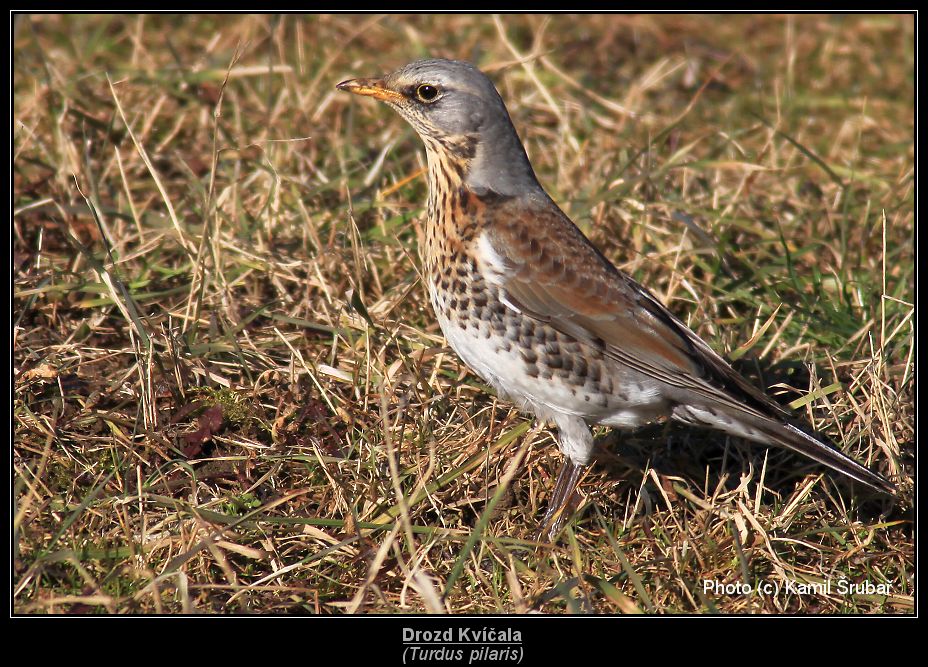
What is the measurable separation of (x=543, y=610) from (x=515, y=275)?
1260mm

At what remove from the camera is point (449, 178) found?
4316mm

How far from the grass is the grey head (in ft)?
1.82

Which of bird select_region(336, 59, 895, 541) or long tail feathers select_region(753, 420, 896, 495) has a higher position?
bird select_region(336, 59, 895, 541)

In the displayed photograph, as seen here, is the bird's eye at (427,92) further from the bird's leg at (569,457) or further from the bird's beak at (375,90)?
the bird's leg at (569,457)

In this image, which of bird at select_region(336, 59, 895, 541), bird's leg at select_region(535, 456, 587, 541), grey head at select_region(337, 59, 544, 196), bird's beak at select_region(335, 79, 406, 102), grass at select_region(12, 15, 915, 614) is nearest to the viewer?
grass at select_region(12, 15, 915, 614)

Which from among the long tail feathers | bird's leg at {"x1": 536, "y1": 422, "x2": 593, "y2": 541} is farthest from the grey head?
the long tail feathers

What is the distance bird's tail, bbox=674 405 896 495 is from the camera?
4.07 metres

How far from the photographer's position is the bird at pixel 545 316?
4.06m

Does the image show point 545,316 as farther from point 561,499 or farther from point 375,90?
point 375,90

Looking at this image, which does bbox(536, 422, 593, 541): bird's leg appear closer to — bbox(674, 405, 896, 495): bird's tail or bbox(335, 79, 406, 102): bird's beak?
bbox(674, 405, 896, 495): bird's tail

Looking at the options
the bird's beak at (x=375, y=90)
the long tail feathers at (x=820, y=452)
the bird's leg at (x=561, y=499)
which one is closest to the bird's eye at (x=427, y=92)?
the bird's beak at (x=375, y=90)

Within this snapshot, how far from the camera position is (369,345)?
4.64 m

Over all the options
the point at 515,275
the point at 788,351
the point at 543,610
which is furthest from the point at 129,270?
the point at 788,351
